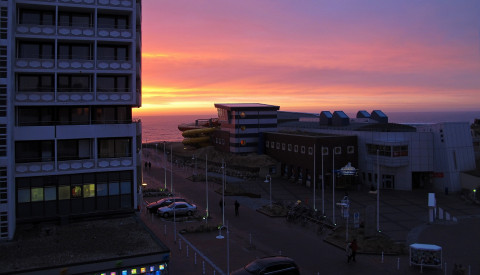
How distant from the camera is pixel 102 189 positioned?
3078 centimetres

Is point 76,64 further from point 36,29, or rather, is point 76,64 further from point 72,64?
point 36,29

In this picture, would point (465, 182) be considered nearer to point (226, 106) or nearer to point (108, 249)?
point (226, 106)

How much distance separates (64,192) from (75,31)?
1129 centimetres

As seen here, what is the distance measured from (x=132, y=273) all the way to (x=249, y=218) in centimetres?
1846

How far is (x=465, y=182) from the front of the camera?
50.6 meters

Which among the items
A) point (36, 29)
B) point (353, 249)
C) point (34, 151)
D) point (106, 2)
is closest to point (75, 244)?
point (34, 151)

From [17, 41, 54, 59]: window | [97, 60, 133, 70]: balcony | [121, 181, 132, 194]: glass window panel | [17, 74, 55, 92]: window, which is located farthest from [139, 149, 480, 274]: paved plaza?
[17, 41, 54, 59]: window

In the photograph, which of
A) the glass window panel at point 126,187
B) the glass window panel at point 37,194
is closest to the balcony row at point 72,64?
the glass window panel at point 37,194

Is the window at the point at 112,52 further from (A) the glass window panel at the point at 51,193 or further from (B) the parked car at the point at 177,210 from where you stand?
(B) the parked car at the point at 177,210

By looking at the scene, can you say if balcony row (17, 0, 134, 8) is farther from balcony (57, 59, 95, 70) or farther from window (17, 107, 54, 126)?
window (17, 107, 54, 126)

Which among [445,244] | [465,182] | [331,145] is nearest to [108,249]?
[445,244]

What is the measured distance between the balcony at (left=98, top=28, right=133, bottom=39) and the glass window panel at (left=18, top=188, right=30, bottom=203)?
11.9 metres

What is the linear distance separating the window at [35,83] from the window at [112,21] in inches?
212

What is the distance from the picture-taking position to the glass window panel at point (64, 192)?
29.4 m
